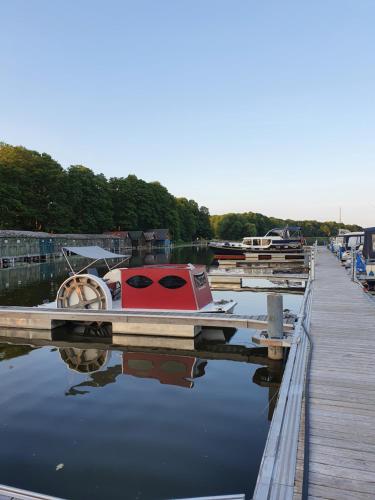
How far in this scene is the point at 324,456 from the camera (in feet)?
15.5

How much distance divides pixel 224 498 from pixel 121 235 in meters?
93.7

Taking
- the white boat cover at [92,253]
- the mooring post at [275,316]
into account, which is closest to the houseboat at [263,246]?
the white boat cover at [92,253]

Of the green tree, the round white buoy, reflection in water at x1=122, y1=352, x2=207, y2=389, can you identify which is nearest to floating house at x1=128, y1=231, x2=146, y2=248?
the green tree

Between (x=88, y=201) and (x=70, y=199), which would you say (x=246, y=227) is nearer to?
(x=88, y=201)

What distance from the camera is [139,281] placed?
52.0 feet

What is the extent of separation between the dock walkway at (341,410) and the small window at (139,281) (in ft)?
21.6

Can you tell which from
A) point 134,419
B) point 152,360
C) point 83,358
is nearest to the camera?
point 134,419

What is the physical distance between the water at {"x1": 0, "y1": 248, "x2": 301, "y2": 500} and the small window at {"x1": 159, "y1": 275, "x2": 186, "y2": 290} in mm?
2610

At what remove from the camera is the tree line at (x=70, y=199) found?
71312 millimetres

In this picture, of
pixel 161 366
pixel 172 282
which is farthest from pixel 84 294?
pixel 161 366

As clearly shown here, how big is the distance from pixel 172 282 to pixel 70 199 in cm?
7194

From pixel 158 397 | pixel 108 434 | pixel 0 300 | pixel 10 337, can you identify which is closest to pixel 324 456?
pixel 108 434

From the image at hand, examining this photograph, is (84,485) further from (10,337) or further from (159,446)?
(10,337)

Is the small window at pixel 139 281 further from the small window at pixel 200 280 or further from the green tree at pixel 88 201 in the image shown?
the green tree at pixel 88 201
